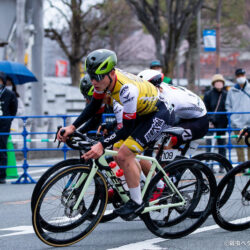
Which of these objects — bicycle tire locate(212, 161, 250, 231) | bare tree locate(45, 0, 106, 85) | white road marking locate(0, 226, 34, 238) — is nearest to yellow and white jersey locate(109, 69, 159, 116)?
bicycle tire locate(212, 161, 250, 231)

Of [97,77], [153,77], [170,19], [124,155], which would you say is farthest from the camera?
[170,19]

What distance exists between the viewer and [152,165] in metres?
5.61

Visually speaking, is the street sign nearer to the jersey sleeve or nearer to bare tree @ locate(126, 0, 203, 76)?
bare tree @ locate(126, 0, 203, 76)

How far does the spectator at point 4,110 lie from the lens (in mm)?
10344

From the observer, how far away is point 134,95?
17.0 ft

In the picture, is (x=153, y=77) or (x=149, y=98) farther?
(x=153, y=77)

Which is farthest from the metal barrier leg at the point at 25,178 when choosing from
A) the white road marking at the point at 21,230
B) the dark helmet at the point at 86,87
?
the dark helmet at the point at 86,87

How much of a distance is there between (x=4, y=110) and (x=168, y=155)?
533 cm

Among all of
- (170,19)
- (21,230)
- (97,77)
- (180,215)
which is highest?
(170,19)

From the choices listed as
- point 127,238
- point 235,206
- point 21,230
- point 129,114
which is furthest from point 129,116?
point 21,230

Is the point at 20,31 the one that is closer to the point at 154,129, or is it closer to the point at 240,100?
the point at 240,100

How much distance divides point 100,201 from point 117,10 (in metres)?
31.5

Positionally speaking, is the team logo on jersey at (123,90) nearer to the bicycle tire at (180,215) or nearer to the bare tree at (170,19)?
the bicycle tire at (180,215)

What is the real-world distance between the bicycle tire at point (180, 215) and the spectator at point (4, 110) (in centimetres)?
545
